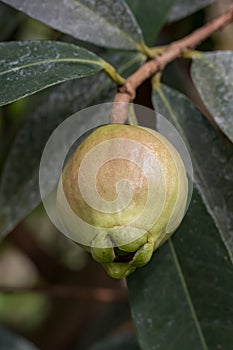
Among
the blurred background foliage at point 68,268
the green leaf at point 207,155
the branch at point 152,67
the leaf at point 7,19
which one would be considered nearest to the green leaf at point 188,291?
the green leaf at point 207,155

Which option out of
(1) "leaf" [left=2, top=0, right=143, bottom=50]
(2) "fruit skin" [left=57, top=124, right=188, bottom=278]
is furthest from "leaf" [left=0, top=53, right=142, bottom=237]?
(2) "fruit skin" [left=57, top=124, right=188, bottom=278]

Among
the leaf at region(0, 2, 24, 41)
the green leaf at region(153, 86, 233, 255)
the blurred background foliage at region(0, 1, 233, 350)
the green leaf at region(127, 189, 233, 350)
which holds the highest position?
the leaf at region(0, 2, 24, 41)

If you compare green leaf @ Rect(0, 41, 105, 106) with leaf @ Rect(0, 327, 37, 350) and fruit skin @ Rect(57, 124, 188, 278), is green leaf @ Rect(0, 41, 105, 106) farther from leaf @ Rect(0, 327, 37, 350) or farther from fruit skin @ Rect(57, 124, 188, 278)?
leaf @ Rect(0, 327, 37, 350)

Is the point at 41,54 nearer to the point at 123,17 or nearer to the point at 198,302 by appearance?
the point at 123,17

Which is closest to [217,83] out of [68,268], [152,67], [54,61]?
[152,67]

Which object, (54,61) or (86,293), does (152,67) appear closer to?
(54,61)
